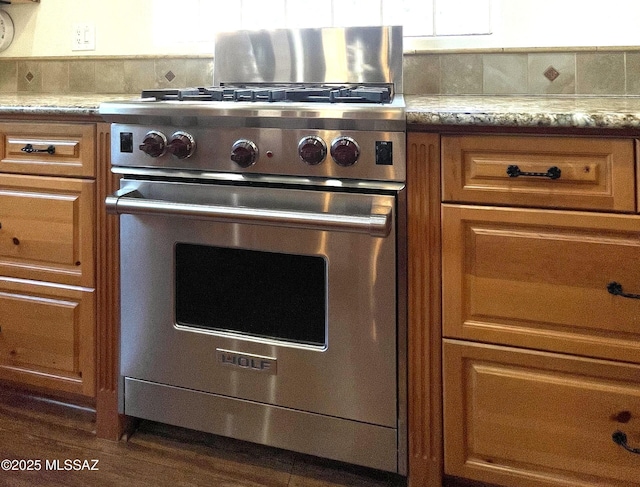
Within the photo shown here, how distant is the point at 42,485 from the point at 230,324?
0.57 m

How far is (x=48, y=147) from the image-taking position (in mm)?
1386

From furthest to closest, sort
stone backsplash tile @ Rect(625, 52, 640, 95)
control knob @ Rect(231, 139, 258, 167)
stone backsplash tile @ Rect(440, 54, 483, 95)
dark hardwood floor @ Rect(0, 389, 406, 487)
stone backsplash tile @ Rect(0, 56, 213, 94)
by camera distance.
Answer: stone backsplash tile @ Rect(0, 56, 213, 94) < stone backsplash tile @ Rect(440, 54, 483, 95) < stone backsplash tile @ Rect(625, 52, 640, 95) < dark hardwood floor @ Rect(0, 389, 406, 487) < control knob @ Rect(231, 139, 258, 167)

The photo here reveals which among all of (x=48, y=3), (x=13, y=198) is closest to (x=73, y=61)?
(x=48, y=3)

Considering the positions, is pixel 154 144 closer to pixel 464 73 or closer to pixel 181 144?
pixel 181 144

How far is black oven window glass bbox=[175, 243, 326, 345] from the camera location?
4.01 ft

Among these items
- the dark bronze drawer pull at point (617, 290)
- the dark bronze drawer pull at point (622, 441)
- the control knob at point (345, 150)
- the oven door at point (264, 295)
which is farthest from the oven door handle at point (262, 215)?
the dark bronze drawer pull at point (622, 441)

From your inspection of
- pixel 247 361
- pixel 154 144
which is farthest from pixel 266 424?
pixel 154 144

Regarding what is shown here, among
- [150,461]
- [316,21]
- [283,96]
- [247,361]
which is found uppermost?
[316,21]

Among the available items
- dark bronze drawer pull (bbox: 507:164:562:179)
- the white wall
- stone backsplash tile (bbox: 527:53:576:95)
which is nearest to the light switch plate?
the white wall

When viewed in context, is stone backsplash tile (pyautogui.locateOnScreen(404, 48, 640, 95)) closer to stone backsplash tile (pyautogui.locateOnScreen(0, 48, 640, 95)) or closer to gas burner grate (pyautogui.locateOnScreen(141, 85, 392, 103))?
stone backsplash tile (pyautogui.locateOnScreen(0, 48, 640, 95))

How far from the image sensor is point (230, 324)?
4.25ft

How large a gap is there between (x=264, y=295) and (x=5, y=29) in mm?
1649

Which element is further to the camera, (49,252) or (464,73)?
(464,73)

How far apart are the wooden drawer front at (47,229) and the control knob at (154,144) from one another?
0.73 feet
